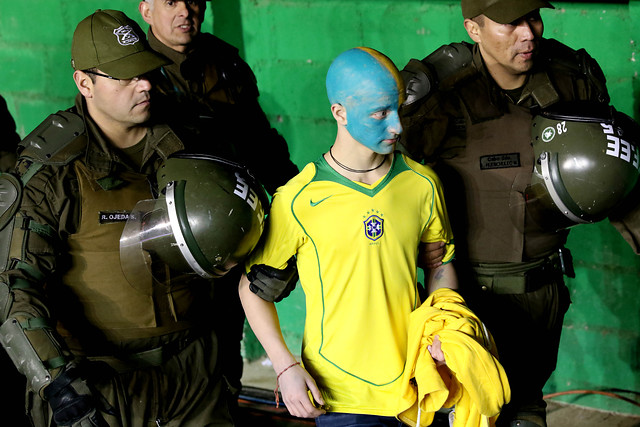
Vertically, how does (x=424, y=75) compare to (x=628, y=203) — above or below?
above

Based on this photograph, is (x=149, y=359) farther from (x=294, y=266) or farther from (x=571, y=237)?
(x=571, y=237)

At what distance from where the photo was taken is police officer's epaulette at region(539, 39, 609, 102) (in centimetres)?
295

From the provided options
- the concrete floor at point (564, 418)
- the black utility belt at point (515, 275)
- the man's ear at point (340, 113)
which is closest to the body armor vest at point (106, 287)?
the man's ear at point (340, 113)

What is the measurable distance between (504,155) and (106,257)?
145 centimetres

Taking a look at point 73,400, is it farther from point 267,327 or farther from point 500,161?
point 500,161

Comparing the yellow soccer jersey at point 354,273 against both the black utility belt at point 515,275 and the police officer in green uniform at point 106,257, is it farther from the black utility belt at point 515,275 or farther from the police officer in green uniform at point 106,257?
the black utility belt at point 515,275

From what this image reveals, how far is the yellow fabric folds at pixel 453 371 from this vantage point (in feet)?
6.86

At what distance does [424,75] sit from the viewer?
2.93 meters

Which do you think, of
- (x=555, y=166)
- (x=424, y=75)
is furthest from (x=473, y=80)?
(x=555, y=166)

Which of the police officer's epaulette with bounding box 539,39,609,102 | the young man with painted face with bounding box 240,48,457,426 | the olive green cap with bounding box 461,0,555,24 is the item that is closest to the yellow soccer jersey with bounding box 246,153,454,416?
the young man with painted face with bounding box 240,48,457,426

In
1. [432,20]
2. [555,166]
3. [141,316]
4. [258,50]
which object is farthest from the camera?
[258,50]

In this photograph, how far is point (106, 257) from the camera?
2.70m

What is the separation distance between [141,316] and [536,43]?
5.59 feet

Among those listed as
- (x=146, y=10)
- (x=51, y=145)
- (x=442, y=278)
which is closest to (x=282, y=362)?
(x=442, y=278)
